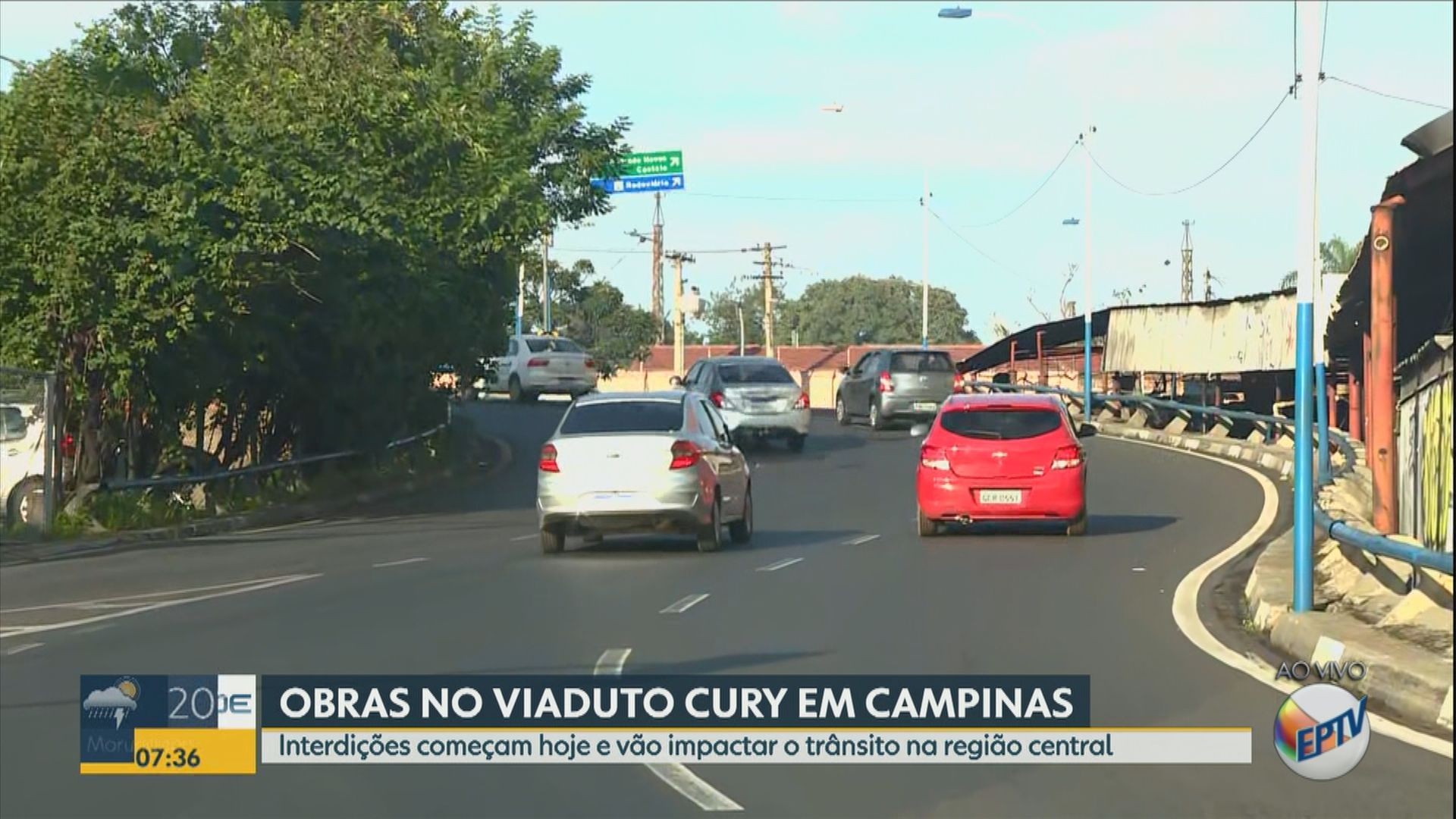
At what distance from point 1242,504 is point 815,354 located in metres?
81.0

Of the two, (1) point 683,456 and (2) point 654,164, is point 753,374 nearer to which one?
(1) point 683,456

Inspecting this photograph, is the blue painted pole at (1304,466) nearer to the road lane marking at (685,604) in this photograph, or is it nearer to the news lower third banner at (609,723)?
the news lower third banner at (609,723)

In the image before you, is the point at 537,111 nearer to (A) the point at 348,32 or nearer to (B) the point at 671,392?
(A) the point at 348,32

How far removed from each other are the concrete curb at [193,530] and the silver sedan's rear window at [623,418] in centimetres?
588

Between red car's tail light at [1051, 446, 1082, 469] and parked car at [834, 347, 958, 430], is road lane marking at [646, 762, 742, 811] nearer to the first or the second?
red car's tail light at [1051, 446, 1082, 469]

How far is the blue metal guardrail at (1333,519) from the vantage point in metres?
10.9

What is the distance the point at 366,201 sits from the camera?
25.8 metres

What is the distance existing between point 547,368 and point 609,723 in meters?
42.6

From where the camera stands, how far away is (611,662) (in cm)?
1184

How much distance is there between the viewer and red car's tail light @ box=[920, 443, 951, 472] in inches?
829

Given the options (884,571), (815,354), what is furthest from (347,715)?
(815,354)

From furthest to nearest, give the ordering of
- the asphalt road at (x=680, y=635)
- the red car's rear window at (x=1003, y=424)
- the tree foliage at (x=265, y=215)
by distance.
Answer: the tree foliage at (x=265, y=215) < the red car's rear window at (x=1003, y=424) < the asphalt road at (x=680, y=635)

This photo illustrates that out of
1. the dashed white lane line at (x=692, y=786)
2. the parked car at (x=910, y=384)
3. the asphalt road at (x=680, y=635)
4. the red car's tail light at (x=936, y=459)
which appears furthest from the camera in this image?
the parked car at (x=910, y=384)

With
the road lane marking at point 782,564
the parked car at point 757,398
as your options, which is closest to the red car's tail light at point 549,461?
the road lane marking at point 782,564
